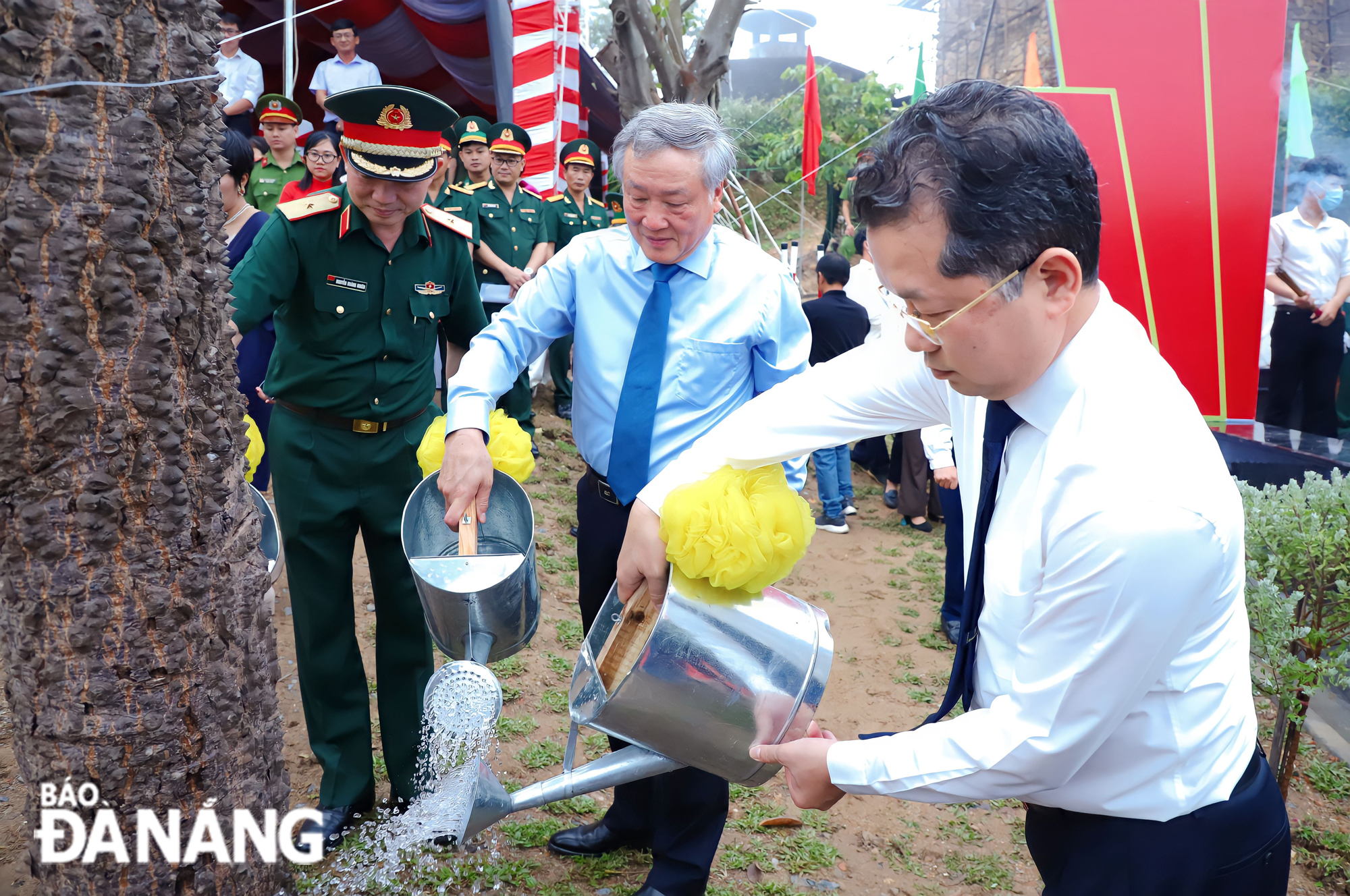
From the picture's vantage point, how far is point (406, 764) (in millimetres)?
2895

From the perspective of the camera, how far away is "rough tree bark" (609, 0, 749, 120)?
296 inches

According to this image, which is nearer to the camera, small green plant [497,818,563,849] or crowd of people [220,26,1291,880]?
crowd of people [220,26,1291,880]

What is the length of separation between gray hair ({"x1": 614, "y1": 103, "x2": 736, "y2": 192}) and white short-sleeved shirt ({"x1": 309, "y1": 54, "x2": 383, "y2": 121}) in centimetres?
707

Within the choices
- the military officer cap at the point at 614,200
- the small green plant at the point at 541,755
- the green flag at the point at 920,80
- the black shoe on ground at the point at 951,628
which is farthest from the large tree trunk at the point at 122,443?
the green flag at the point at 920,80

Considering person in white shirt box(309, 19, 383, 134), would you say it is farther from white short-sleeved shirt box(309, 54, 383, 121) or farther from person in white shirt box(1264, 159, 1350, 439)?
person in white shirt box(1264, 159, 1350, 439)

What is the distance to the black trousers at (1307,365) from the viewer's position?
5.71m

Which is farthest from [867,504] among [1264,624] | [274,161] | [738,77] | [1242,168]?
[738,77]

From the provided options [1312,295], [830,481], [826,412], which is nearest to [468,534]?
[826,412]

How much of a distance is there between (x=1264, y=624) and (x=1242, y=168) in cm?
248

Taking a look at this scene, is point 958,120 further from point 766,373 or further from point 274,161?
point 274,161

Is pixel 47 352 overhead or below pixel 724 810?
overhead

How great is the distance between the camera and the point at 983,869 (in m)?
2.98

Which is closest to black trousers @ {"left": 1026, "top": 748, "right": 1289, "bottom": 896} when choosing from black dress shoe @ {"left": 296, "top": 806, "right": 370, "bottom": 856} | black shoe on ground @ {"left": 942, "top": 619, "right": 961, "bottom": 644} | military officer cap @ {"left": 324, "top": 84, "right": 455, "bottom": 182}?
black dress shoe @ {"left": 296, "top": 806, "right": 370, "bottom": 856}

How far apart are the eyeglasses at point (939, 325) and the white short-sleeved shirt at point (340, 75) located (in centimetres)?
837
